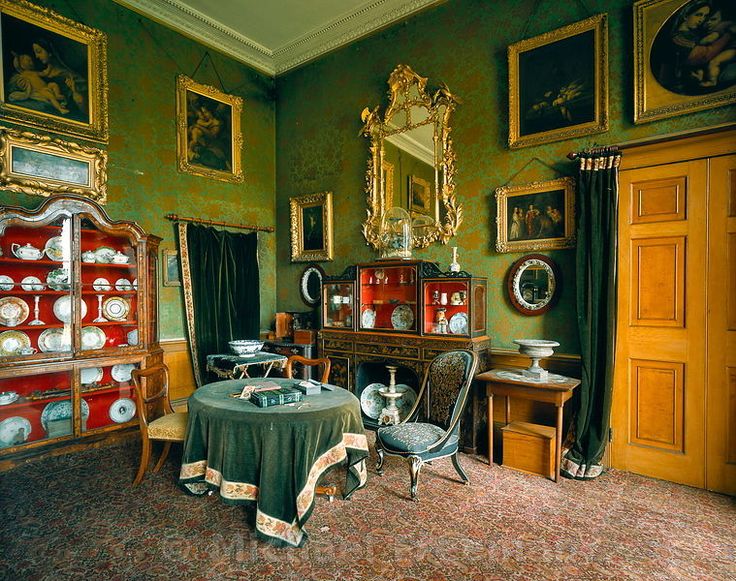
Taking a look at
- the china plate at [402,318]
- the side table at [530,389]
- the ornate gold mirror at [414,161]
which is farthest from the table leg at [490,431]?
the ornate gold mirror at [414,161]

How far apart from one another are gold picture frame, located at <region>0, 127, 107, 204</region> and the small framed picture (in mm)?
924

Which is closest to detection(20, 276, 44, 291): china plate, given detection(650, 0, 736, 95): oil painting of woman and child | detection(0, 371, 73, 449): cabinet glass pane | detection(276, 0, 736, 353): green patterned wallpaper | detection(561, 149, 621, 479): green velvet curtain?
detection(0, 371, 73, 449): cabinet glass pane

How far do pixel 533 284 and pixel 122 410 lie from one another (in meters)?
4.59

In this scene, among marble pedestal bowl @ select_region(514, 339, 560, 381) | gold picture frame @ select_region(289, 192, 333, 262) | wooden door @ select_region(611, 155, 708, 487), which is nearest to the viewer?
wooden door @ select_region(611, 155, 708, 487)

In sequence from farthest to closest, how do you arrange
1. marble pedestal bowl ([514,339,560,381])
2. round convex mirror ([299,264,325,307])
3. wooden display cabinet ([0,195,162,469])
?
round convex mirror ([299,264,325,307])
wooden display cabinet ([0,195,162,469])
marble pedestal bowl ([514,339,560,381])

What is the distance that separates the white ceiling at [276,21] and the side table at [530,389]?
4.25m

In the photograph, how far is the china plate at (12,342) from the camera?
13.2 feet

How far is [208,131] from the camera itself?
19.1ft

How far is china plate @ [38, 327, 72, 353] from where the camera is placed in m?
4.24

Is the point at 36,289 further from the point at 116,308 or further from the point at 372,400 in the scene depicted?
the point at 372,400

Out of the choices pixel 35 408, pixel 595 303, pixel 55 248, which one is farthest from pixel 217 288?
pixel 595 303

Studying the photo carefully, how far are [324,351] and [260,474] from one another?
2.60 m

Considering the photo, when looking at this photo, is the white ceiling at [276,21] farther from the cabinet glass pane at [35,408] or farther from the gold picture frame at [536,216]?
the cabinet glass pane at [35,408]

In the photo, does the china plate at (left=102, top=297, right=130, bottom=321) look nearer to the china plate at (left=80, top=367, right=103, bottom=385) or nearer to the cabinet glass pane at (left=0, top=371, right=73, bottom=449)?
the china plate at (left=80, top=367, right=103, bottom=385)
